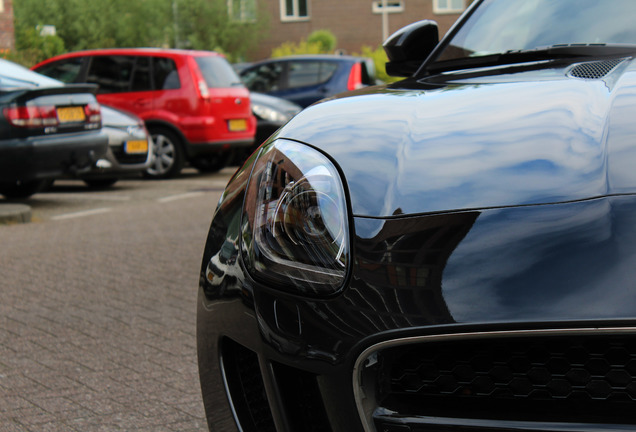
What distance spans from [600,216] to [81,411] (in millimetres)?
2194

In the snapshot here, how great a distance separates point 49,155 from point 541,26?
272 inches

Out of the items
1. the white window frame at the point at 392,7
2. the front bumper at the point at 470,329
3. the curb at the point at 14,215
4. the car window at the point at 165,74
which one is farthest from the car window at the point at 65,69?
the white window frame at the point at 392,7

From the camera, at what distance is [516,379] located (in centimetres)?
178

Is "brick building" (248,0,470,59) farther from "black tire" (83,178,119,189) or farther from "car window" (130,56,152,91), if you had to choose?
"black tire" (83,178,119,189)

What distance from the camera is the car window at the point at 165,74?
1320cm

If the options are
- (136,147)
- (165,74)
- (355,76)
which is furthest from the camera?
(355,76)

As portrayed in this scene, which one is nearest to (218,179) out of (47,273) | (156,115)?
(156,115)

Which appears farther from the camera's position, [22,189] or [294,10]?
[294,10]

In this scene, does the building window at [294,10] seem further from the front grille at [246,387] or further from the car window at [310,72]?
the front grille at [246,387]

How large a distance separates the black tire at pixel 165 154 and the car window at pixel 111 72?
2.60 ft

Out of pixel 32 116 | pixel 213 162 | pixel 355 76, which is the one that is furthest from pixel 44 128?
pixel 355 76

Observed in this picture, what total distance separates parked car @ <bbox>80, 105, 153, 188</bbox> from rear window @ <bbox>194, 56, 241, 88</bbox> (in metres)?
1.68

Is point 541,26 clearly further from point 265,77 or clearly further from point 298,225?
point 265,77

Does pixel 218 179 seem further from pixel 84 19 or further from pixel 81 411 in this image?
pixel 84 19
